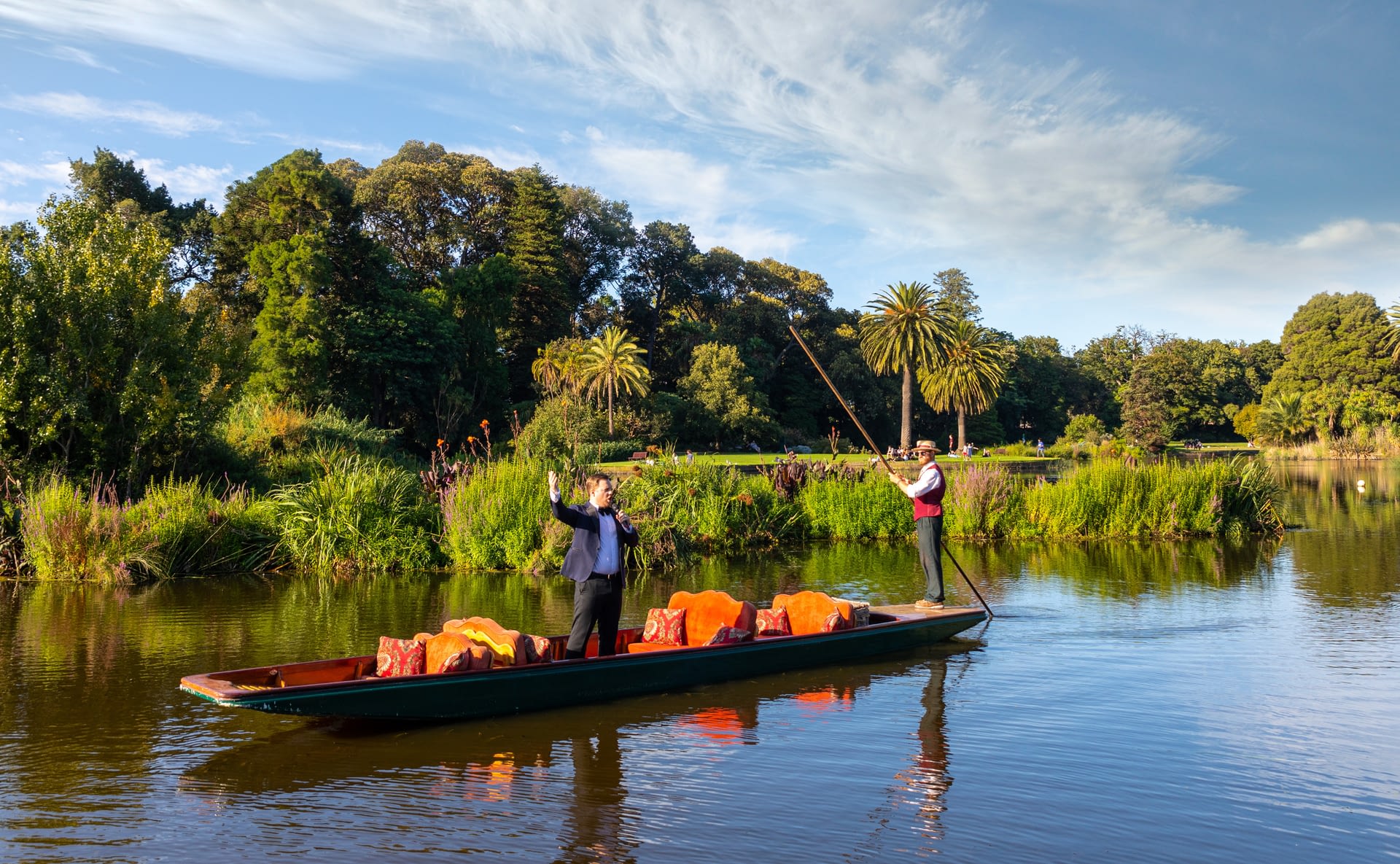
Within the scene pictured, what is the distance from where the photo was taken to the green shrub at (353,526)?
52.5ft

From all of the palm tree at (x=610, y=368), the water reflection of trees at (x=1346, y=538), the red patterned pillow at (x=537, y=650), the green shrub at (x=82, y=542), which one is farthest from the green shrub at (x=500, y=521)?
the palm tree at (x=610, y=368)

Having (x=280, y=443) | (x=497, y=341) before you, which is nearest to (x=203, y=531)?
(x=280, y=443)

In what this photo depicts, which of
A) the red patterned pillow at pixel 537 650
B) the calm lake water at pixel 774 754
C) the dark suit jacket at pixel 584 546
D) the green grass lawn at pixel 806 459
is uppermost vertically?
the green grass lawn at pixel 806 459

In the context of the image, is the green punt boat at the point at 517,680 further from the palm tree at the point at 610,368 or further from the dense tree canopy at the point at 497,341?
the palm tree at the point at 610,368

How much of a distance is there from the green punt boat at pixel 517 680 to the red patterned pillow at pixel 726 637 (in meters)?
0.12

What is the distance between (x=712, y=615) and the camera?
9531 millimetres

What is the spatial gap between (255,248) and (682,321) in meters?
32.5

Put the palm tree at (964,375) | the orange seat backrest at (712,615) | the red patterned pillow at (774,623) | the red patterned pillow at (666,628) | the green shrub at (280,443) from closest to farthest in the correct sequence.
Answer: the orange seat backrest at (712,615) < the red patterned pillow at (666,628) < the red patterned pillow at (774,623) < the green shrub at (280,443) < the palm tree at (964,375)

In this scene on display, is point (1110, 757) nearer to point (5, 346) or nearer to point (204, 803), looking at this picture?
point (204, 803)

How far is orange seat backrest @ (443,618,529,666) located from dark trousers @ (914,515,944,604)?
17.1 feet

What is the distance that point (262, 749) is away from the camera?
7422 millimetres

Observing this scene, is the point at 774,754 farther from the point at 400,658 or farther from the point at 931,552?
the point at 931,552

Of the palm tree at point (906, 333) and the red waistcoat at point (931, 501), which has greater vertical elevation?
the palm tree at point (906, 333)

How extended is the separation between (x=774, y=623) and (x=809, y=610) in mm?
463
